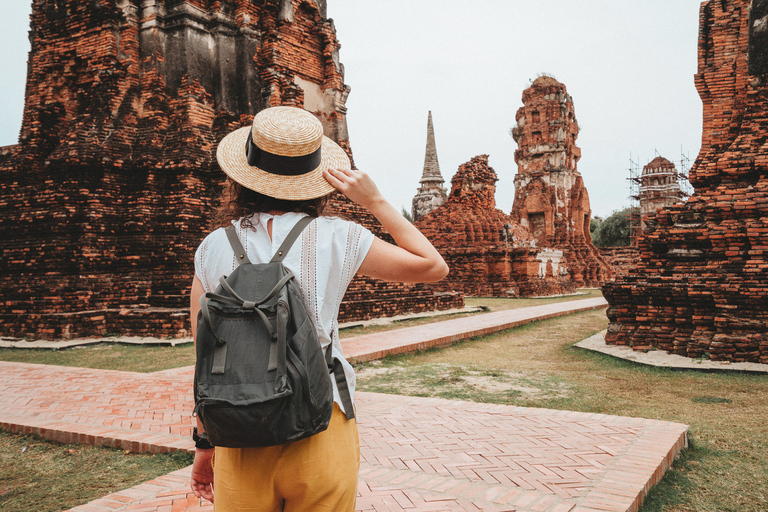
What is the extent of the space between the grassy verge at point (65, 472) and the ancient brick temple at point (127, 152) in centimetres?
542

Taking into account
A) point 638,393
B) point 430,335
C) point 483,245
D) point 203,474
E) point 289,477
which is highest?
point 483,245

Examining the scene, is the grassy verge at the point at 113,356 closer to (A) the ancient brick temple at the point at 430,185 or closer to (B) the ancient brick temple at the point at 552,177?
(B) the ancient brick temple at the point at 552,177

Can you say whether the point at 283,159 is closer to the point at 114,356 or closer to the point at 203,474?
the point at 203,474

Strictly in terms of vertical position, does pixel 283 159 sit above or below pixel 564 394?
above

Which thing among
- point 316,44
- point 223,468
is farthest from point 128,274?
point 223,468

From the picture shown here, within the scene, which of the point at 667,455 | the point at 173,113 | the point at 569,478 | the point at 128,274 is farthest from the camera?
the point at 173,113

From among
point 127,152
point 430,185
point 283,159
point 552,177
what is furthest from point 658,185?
point 283,159

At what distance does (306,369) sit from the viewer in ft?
4.25

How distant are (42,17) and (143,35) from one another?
2295 mm

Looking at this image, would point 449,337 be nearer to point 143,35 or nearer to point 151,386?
point 151,386

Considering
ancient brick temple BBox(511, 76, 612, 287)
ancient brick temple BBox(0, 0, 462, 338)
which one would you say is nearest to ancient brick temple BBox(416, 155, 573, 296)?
ancient brick temple BBox(511, 76, 612, 287)

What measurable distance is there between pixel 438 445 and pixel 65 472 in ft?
7.79

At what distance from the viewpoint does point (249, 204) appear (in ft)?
5.29

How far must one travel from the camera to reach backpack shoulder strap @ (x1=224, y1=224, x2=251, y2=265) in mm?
1469
